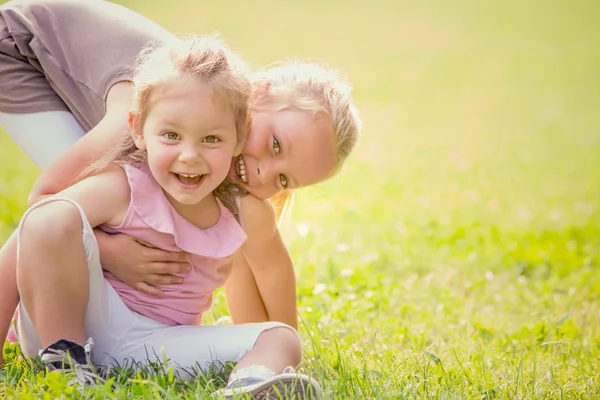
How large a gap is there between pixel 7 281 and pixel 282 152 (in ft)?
3.19

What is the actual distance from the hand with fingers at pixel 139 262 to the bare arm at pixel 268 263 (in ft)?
0.90

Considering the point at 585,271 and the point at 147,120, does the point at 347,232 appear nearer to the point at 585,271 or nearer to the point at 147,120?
the point at 585,271

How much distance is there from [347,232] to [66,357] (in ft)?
10.3

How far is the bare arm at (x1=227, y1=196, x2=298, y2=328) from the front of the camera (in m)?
2.86

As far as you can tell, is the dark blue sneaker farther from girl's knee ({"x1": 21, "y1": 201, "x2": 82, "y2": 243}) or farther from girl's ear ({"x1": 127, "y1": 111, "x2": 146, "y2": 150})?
girl's ear ({"x1": 127, "y1": 111, "x2": 146, "y2": 150})

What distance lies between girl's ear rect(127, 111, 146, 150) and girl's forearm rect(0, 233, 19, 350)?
0.49 metres

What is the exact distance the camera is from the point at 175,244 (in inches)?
106

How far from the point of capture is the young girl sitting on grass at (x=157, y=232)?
2434mm

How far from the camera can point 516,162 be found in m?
8.34

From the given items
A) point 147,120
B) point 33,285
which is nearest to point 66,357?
point 33,285

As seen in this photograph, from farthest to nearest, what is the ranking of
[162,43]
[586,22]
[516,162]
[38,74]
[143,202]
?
[586,22] < [516,162] < [38,74] < [162,43] < [143,202]

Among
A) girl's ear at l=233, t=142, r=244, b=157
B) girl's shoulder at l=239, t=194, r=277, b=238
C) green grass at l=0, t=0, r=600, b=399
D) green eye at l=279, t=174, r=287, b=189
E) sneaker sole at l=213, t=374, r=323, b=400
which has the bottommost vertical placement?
green grass at l=0, t=0, r=600, b=399

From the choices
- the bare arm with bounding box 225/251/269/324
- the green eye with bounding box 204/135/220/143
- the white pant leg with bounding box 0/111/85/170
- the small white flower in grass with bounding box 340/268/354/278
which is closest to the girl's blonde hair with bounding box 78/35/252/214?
the green eye with bounding box 204/135/220/143

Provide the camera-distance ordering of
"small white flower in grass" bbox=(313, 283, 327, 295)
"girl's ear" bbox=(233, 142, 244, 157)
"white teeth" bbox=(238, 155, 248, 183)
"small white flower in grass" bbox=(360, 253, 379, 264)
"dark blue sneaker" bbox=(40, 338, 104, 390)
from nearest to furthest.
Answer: "dark blue sneaker" bbox=(40, 338, 104, 390) → "girl's ear" bbox=(233, 142, 244, 157) → "white teeth" bbox=(238, 155, 248, 183) → "small white flower in grass" bbox=(313, 283, 327, 295) → "small white flower in grass" bbox=(360, 253, 379, 264)
